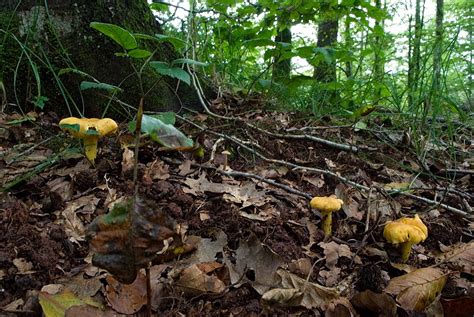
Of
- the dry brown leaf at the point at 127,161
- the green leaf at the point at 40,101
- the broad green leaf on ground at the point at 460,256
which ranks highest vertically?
the green leaf at the point at 40,101

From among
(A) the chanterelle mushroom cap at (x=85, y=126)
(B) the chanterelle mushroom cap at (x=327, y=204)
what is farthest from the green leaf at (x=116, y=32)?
(B) the chanterelle mushroom cap at (x=327, y=204)

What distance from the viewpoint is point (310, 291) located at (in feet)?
4.90

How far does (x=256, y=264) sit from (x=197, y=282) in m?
0.29

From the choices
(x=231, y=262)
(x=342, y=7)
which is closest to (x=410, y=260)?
(x=231, y=262)

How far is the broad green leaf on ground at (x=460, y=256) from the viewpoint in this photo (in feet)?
5.75

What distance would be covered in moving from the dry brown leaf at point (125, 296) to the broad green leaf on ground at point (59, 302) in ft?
0.19

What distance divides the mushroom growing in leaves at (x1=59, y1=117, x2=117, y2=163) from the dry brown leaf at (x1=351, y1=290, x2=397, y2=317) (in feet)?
5.01

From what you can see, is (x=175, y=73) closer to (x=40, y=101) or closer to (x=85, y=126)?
(x=85, y=126)

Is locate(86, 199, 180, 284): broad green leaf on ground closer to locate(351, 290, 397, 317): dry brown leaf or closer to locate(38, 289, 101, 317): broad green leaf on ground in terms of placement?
locate(38, 289, 101, 317): broad green leaf on ground

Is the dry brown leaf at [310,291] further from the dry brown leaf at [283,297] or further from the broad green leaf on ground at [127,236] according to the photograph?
the broad green leaf on ground at [127,236]

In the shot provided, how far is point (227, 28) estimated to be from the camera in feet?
13.4

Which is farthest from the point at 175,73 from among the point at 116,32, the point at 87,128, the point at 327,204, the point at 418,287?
the point at 418,287

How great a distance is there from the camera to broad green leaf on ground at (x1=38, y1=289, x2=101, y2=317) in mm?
1211

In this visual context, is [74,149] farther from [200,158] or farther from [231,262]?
[231,262]
